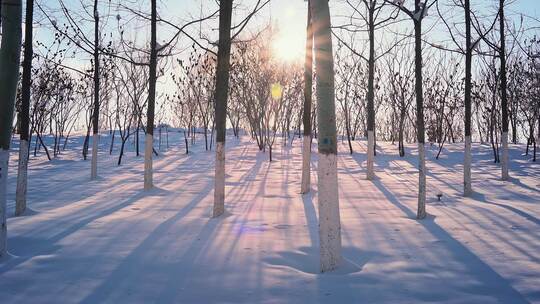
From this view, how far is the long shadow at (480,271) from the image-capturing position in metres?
3.94

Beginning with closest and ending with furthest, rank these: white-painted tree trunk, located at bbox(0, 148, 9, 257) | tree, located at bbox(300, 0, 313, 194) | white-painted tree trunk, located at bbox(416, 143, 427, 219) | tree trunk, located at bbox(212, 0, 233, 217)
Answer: white-painted tree trunk, located at bbox(0, 148, 9, 257), white-painted tree trunk, located at bbox(416, 143, 427, 219), tree trunk, located at bbox(212, 0, 233, 217), tree, located at bbox(300, 0, 313, 194)

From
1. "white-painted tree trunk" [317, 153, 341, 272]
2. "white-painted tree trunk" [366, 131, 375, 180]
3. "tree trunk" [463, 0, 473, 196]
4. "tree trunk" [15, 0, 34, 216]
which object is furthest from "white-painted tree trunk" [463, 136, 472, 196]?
"tree trunk" [15, 0, 34, 216]

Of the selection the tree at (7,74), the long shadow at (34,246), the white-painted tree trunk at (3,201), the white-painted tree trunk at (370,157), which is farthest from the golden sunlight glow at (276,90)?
the white-painted tree trunk at (3,201)

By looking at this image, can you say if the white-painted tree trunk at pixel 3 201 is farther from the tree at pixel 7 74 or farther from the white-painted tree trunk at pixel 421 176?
the white-painted tree trunk at pixel 421 176

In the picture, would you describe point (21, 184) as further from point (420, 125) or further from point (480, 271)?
point (480, 271)

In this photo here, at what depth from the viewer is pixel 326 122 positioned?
4.49 metres

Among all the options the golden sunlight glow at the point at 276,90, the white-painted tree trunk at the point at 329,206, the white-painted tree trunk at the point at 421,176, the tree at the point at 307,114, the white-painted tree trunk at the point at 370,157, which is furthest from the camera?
the golden sunlight glow at the point at 276,90

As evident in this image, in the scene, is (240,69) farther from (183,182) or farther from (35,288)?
(35,288)

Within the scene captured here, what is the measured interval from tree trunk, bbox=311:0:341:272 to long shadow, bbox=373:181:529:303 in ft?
4.65

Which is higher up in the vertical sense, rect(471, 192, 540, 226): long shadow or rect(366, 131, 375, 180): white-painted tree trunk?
rect(366, 131, 375, 180): white-painted tree trunk

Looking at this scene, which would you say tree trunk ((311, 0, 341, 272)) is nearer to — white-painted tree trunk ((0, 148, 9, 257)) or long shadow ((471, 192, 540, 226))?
white-painted tree trunk ((0, 148, 9, 257))

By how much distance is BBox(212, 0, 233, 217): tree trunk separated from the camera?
7.66 meters

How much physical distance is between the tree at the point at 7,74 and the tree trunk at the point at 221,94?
3.15m

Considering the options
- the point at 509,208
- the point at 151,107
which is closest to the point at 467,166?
the point at 509,208
